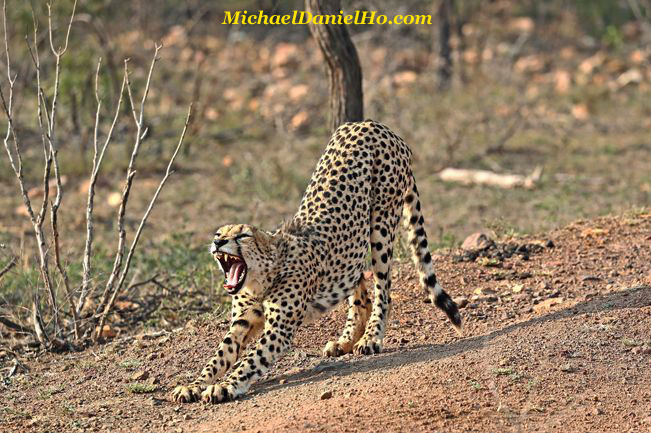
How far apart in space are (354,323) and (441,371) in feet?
3.38

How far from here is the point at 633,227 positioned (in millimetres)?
7820

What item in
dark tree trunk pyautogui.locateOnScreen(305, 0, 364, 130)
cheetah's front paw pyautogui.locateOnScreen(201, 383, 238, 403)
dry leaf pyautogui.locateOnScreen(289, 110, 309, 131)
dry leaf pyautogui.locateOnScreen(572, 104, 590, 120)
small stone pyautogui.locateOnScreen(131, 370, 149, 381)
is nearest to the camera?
cheetah's front paw pyautogui.locateOnScreen(201, 383, 238, 403)

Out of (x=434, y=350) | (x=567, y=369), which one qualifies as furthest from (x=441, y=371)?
(x=567, y=369)

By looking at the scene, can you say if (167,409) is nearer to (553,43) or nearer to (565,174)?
(565,174)

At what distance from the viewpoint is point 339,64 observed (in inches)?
321

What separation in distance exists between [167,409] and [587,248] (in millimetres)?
3306

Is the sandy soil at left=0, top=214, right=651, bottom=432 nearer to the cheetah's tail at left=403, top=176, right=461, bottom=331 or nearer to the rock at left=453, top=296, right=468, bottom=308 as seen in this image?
the rock at left=453, top=296, right=468, bottom=308

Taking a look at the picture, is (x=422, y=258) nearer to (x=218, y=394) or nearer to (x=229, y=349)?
(x=229, y=349)

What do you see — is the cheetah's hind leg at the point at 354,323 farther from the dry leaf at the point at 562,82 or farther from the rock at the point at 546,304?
the dry leaf at the point at 562,82

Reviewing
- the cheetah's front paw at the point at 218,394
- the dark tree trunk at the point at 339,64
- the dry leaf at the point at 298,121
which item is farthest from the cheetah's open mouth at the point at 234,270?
the dry leaf at the point at 298,121

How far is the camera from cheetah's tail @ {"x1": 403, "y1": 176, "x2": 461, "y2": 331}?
19.9 ft

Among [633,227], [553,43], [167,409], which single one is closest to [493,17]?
[553,43]

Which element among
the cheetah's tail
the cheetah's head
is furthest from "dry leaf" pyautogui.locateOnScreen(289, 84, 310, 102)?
the cheetah's head

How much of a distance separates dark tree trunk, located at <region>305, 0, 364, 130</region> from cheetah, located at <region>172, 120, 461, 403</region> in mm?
1746
